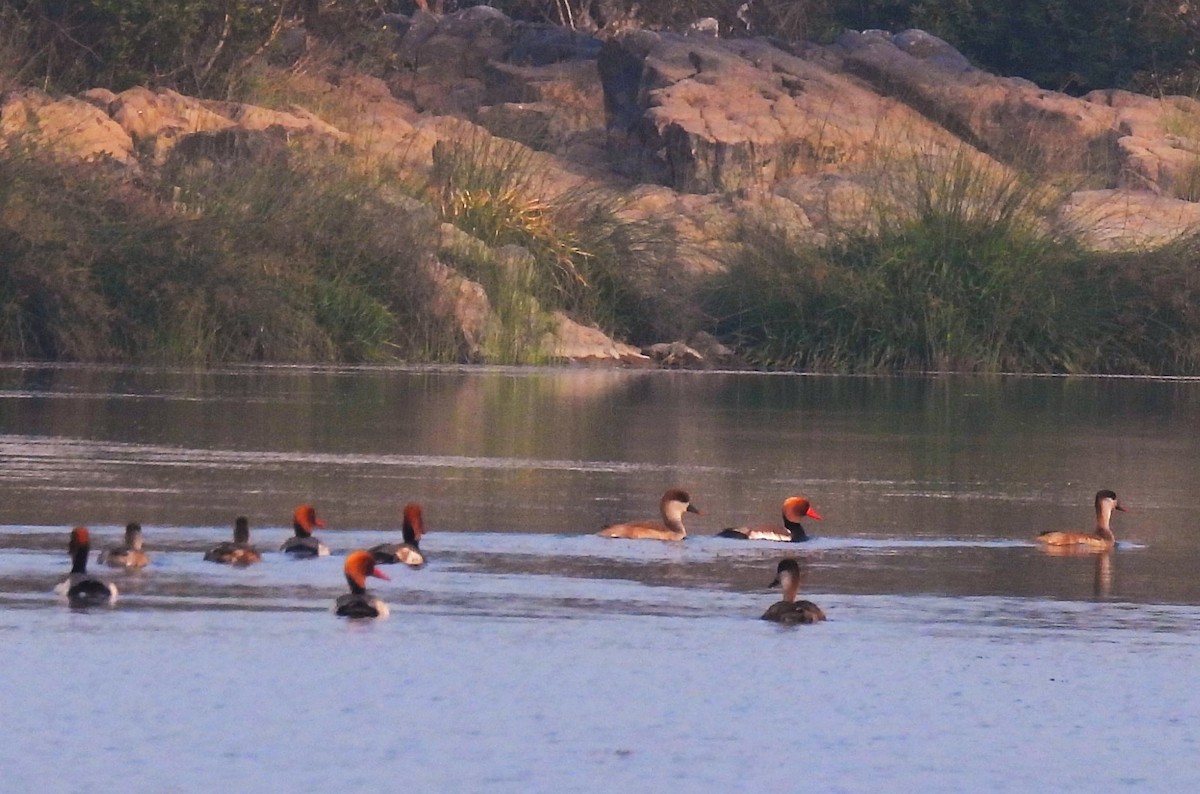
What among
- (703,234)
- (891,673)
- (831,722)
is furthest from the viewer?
(703,234)

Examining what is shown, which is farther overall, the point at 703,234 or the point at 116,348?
the point at 703,234

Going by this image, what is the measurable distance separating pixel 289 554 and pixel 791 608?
114 inches

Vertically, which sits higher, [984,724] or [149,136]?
[149,136]

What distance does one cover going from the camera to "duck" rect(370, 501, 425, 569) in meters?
11.9

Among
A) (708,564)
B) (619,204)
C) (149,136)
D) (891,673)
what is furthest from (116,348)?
(891,673)

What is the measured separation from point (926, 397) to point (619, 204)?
8.22m

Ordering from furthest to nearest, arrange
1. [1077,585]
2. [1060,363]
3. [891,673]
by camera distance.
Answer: [1060,363] → [1077,585] → [891,673]

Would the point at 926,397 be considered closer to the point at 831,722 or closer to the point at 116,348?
the point at 116,348

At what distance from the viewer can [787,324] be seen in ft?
100

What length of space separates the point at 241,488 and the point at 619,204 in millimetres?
17707

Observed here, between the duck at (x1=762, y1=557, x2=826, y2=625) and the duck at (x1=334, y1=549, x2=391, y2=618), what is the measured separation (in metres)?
1.62

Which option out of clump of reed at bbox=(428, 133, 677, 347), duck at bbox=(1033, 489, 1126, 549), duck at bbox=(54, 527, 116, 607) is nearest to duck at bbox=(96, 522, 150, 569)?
duck at bbox=(54, 527, 116, 607)

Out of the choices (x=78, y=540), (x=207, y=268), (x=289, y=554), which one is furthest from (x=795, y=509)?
(x=207, y=268)

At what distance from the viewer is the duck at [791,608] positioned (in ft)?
34.5
